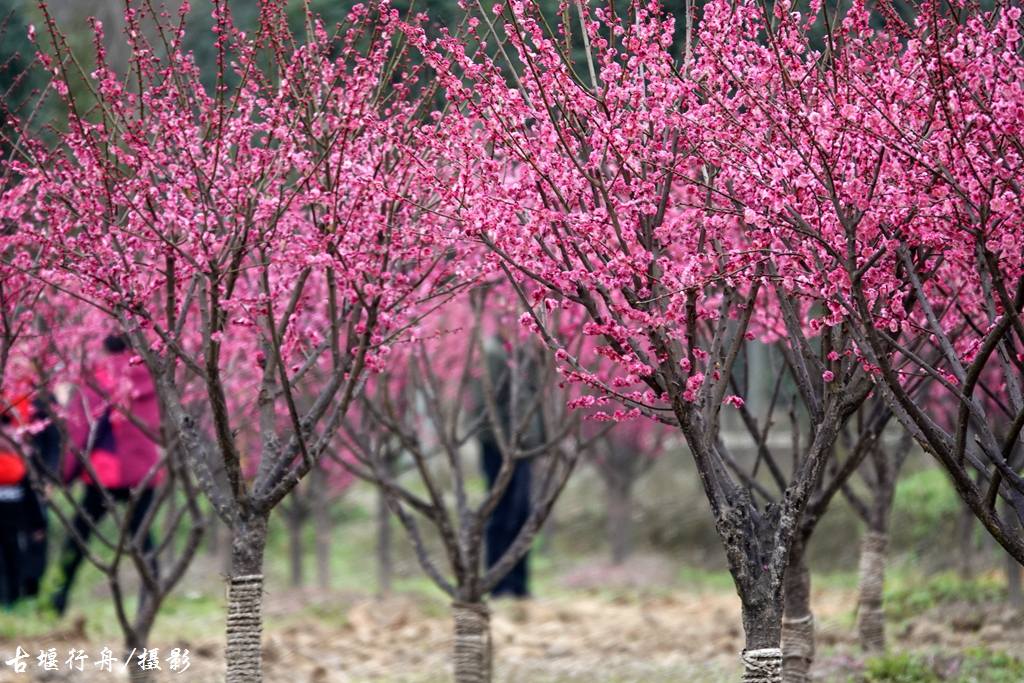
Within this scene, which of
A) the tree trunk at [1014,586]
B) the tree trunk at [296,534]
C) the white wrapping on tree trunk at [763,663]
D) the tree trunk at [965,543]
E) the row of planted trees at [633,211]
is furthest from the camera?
the tree trunk at [296,534]

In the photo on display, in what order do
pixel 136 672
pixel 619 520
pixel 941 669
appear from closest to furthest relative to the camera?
pixel 136 672
pixel 941 669
pixel 619 520

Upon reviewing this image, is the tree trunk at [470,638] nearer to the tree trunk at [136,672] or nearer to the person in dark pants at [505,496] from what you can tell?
the tree trunk at [136,672]

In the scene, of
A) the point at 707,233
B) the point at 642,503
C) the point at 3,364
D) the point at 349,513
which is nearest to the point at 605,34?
the point at 707,233

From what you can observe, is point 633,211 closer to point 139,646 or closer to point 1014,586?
point 139,646

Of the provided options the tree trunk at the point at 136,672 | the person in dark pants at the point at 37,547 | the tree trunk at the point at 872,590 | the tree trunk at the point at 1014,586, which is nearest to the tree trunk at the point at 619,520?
the tree trunk at the point at 1014,586

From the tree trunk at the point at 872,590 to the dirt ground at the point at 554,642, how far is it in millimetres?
189

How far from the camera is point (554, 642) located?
9.19 metres

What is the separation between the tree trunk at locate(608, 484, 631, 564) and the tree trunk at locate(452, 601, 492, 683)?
29.9ft

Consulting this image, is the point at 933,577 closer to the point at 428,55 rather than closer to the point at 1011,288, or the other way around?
the point at 1011,288

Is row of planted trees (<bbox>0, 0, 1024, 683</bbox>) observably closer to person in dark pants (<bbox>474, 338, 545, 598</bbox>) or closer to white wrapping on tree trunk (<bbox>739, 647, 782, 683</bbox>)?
white wrapping on tree trunk (<bbox>739, 647, 782, 683</bbox>)

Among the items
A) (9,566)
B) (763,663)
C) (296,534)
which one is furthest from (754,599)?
(296,534)

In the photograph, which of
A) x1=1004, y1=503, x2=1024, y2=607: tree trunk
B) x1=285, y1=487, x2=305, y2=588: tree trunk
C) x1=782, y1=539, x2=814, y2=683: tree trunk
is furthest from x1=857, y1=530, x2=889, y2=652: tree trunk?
x1=285, y1=487, x2=305, y2=588: tree trunk

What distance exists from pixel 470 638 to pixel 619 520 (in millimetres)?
9387

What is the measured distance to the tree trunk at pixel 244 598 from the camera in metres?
4.56
